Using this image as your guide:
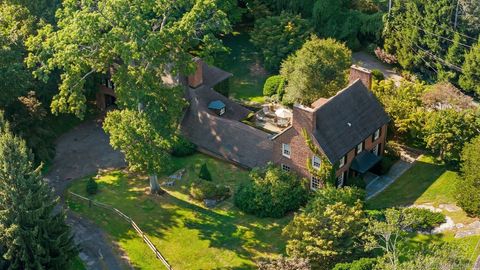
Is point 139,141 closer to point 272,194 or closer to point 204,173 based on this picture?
point 204,173

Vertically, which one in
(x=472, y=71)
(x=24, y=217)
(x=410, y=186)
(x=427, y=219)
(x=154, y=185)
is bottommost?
(x=154, y=185)

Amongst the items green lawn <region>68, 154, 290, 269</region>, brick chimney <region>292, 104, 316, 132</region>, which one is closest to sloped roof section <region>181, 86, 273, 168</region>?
green lawn <region>68, 154, 290, 269</region>

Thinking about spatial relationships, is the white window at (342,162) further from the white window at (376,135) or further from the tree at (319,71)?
the tree at (319,71)

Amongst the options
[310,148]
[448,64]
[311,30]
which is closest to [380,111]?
[310,148]

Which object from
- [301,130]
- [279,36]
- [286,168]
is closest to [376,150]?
[286,168]

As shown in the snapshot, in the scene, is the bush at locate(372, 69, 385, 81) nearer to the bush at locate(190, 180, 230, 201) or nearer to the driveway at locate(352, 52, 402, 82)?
the driveway at locate(352, 52, 402, 82)

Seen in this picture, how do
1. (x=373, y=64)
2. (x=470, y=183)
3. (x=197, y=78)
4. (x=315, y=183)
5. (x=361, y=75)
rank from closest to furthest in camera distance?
(x=470, y=183) → (x=315, y=183) → (x=361, y=75) → (x=197, y=78) → (x=373, y=64)

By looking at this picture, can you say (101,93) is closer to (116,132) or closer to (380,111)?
(116,132)
